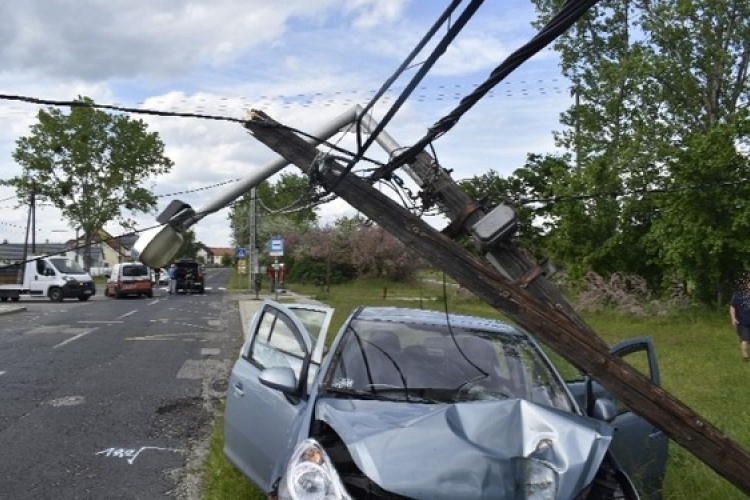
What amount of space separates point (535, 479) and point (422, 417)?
22.8 inches

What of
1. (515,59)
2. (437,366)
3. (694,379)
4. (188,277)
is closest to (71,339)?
(694,379)

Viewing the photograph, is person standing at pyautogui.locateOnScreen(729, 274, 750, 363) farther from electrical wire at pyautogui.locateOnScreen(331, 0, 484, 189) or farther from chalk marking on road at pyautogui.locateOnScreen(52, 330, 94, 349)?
chalk marking on road at pyautogui.locateOnScreen(52, 330, 94, 349)

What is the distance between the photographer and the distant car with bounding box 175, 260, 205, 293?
4494 cm

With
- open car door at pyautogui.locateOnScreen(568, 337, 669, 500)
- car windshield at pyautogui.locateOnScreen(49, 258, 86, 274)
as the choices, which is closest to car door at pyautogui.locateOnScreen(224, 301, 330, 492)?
open car door at pyautogui.locateOnScreen(568, 337, 669, 500)

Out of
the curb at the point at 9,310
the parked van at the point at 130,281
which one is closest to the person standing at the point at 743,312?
the curb at the point at 9,310

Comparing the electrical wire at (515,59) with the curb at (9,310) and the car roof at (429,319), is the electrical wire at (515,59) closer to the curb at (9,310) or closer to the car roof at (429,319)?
the car roof at (429,319)

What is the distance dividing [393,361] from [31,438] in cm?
474

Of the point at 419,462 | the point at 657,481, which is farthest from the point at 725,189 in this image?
the point at 419,462

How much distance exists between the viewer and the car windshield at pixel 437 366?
4566mm

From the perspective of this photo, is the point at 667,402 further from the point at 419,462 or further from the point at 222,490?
the point at 222,490

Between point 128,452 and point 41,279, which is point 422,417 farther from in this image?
point 41,279

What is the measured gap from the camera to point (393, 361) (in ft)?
15.8

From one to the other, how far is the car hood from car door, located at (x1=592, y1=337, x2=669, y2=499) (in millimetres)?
1533

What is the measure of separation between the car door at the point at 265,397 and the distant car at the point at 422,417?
0.01 meters
